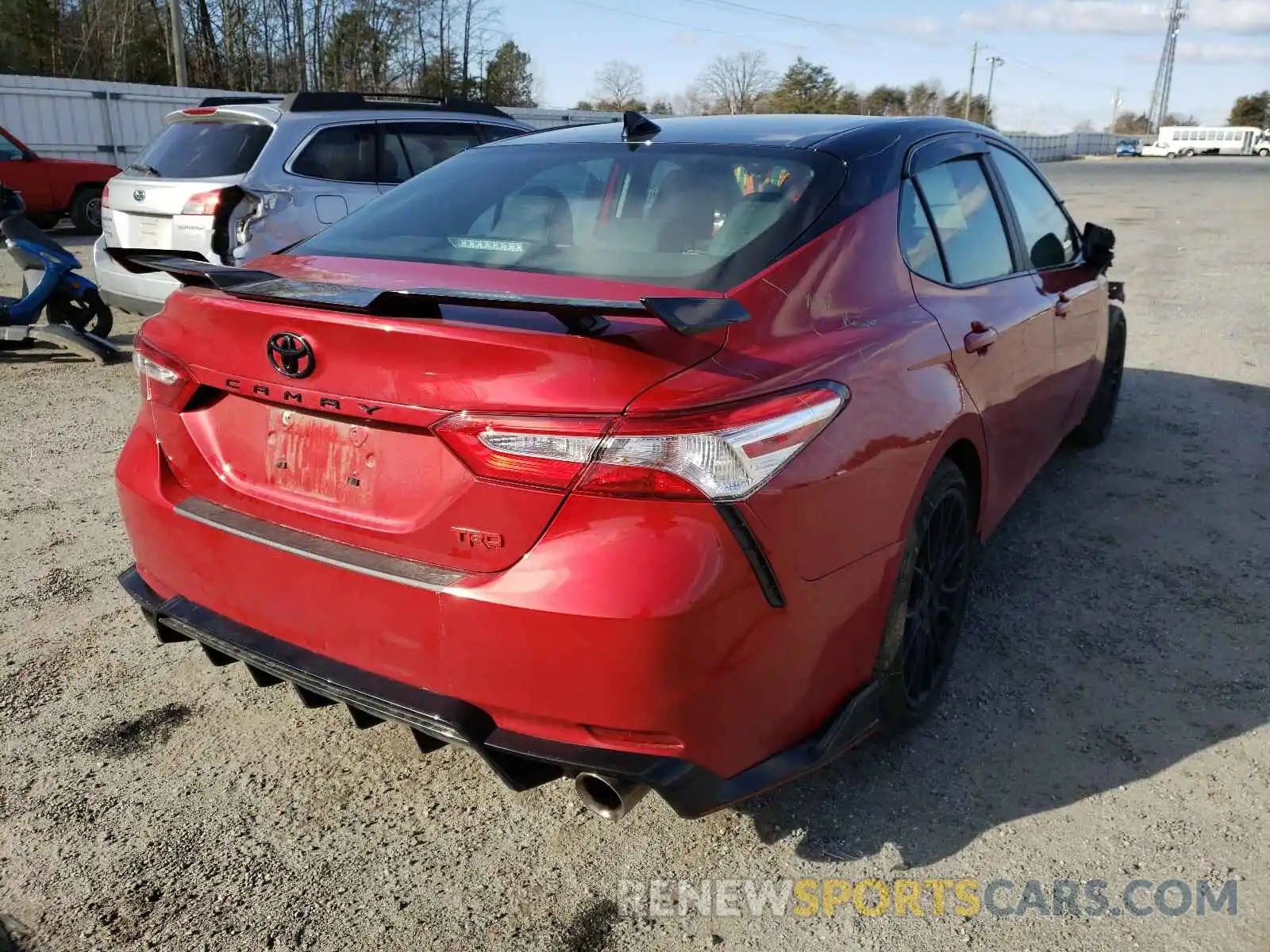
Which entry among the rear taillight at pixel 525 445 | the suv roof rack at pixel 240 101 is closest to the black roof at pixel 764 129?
the rear taillight at pixel 525 445

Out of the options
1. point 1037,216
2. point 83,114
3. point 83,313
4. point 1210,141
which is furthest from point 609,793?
point 1210,141

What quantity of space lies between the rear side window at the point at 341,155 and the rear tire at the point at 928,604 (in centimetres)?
589

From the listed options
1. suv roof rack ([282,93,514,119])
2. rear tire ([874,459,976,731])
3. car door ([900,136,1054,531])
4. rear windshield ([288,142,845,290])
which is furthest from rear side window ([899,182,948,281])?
suv roof rack ([282,93,514,119])

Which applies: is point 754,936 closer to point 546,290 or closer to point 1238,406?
point 546,290

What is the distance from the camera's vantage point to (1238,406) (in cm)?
644

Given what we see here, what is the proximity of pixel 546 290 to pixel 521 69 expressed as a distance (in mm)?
59484

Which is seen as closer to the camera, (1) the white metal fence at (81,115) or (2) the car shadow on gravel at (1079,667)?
(2) the car shadow on gravel at (1079,667)

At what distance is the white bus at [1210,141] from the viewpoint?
275 feet

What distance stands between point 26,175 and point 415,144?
1050 cm

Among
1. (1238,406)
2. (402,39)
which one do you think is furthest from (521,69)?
(1238,406)

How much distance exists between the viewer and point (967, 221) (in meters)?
3.35

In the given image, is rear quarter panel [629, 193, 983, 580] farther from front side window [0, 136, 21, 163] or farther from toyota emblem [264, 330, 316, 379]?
front side window [0, 136, 21, 163]

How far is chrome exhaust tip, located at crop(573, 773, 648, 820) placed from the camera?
78.5 inches

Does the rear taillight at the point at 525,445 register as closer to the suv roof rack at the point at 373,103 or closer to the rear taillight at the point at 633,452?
the rear taillight at the point at 633,452
